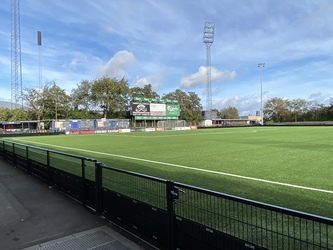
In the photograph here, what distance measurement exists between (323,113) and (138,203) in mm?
107419

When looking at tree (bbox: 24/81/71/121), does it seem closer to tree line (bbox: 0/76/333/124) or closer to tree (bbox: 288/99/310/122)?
tree line (bbox: 0/76/333/124)

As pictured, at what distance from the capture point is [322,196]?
249 inches

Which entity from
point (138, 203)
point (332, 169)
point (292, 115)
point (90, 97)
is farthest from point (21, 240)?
point (292, 115)

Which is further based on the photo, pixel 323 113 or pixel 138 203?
pixel 323 113

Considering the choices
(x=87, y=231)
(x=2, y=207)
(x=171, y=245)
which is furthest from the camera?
(x=2, y=207)

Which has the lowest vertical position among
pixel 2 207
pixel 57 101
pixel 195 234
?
pixel 2 207

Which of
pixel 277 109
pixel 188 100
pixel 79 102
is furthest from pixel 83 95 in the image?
pixel 277 109

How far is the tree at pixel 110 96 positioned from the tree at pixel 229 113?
8553cm

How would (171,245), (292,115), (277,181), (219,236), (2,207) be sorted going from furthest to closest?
(292,115)
(277,181)
(2,207)
(171,245)
(219,236)

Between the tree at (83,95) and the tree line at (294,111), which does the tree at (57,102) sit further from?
the tree line at (294,111)

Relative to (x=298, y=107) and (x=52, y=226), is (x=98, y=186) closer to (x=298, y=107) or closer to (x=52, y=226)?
(x=52, y=226)

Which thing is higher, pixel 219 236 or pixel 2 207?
pixel 219 236

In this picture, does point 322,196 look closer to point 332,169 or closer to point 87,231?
point 332,169

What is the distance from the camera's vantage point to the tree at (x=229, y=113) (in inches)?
6097
